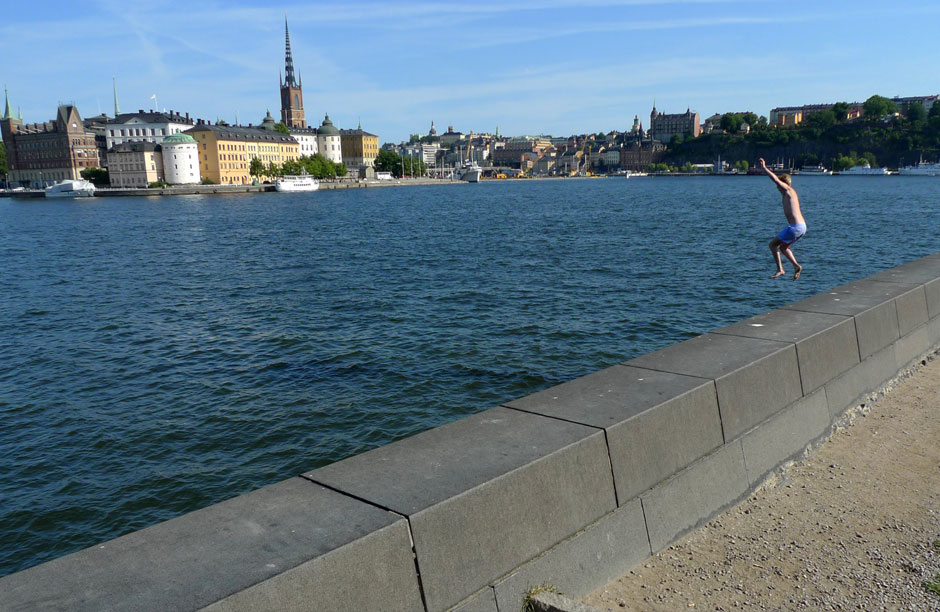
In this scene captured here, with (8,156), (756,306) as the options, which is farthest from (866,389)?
(8,156)

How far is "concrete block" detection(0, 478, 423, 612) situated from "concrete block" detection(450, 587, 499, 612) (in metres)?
0.31

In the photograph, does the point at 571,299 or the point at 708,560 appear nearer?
the point at 708,560

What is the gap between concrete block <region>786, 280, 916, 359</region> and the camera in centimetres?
808

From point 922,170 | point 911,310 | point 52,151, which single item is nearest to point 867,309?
point 911,310

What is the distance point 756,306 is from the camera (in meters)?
22.5

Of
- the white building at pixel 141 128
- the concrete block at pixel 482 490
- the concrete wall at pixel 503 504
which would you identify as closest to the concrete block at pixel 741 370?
the concrete wall at pixel 503 504

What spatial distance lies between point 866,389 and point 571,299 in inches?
621

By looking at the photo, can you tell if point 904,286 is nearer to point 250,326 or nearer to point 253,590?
point 253,590

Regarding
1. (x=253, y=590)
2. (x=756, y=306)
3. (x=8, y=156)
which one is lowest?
(x=756, y=306)

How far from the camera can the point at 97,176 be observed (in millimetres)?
159375

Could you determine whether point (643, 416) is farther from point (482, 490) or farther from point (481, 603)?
point (481, 603)

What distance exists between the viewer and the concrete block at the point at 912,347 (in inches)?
348

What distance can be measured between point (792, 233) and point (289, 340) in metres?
13.1

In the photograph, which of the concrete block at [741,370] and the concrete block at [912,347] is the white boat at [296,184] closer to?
the concrete block at [912,347]
